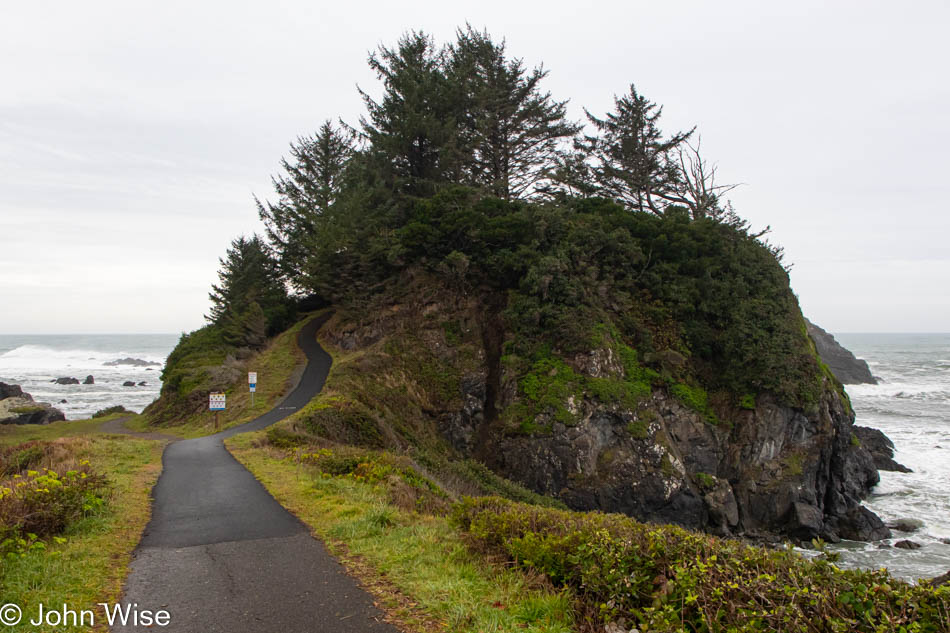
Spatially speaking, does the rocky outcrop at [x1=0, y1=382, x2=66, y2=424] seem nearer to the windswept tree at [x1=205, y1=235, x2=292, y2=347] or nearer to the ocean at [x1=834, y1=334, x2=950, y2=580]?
the windswept tree at [x1=205, y1=235, x2=292, y2=347]

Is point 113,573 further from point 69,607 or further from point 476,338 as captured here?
point 476,338

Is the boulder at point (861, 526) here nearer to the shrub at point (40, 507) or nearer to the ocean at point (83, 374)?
the shrub at point (40, 507)

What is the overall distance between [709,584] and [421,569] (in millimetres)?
3419

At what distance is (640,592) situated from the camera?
5.32 m

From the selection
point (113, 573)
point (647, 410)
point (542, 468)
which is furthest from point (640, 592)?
point (647, 410)

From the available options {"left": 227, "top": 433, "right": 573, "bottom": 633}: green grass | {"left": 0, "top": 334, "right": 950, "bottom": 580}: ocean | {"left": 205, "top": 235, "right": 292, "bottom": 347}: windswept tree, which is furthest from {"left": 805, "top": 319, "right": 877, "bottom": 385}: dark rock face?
{"left": 227, "top": 433, "right": 573, "bottom": 633}: green grass

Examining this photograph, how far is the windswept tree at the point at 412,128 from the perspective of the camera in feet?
115

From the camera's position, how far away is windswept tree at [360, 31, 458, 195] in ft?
115

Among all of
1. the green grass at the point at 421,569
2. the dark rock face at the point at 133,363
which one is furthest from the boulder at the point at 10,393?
the dark rock face at the point at 133,363

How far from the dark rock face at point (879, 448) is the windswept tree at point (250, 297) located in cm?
3720

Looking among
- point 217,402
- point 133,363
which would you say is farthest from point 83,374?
point 217,402

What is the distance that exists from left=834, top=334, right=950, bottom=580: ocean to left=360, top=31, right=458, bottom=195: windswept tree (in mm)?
29090

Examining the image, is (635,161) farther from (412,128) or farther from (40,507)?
(40,507)

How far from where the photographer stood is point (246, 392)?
2961 centimetres
